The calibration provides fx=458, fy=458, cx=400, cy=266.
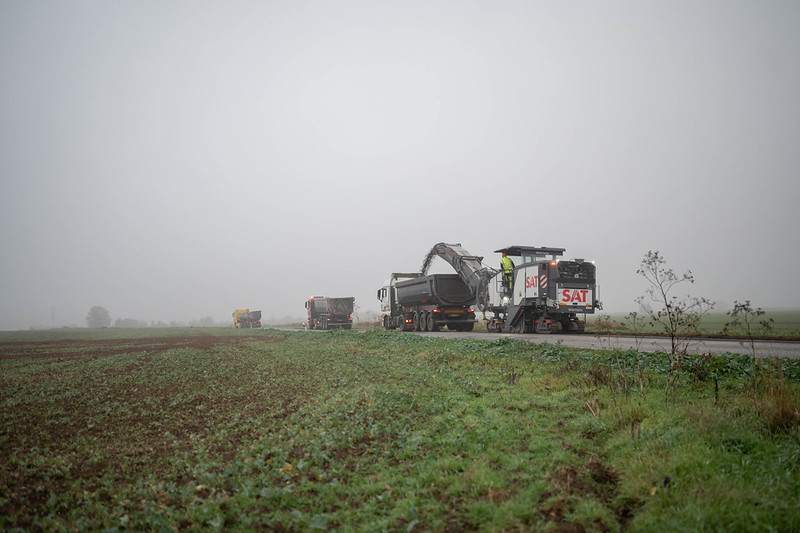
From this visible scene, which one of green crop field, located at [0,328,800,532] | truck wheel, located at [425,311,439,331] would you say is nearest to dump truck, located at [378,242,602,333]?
truck wheel, located at [425,311,439,331]

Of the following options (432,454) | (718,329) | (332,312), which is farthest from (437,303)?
(432,454)

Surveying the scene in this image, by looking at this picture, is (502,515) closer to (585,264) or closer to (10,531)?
(10,531)

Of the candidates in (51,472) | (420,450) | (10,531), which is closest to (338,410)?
(420,450)

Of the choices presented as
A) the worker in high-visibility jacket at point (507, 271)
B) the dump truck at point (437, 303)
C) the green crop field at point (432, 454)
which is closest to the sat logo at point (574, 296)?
the worker in high-visibility jacket at point (507, 271)

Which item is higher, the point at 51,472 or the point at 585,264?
the point at 585,264

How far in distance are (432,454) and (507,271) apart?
1940cm

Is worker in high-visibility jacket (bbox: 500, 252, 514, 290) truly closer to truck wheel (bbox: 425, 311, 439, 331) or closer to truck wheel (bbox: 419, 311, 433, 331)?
truck wheel (bbox: 425, 311, 439, 331)

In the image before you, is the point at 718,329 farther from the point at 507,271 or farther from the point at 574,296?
the point at 507,271

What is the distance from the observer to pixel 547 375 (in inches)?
434

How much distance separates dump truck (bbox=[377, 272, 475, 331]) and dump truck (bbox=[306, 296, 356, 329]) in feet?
52.5

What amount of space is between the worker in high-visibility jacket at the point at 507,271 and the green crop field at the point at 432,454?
42.4 feet

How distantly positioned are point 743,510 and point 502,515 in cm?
220

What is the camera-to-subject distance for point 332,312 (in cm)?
4847

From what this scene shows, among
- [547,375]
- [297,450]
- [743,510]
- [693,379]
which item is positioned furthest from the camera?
[547,375]
